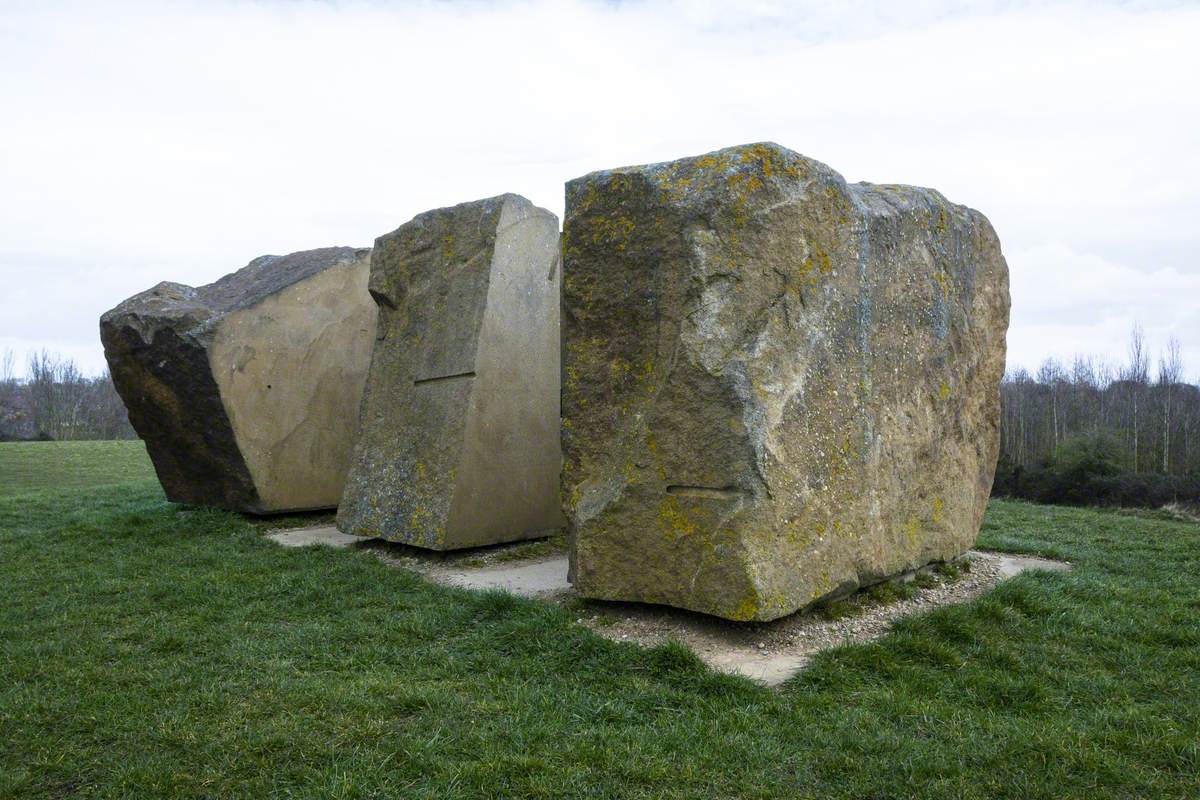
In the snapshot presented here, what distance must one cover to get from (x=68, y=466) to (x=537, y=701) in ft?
52.3

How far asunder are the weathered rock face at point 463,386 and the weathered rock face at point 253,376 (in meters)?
1.62

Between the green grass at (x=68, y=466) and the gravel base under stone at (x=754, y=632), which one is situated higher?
the green grass at (x=68, y=466)

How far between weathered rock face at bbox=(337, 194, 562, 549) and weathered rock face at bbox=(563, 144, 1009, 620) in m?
2.02

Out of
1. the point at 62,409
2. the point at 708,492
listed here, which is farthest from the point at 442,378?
the point at 62,409

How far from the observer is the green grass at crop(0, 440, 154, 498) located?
1488 centimetres

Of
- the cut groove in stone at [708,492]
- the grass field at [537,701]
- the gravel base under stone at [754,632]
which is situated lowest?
the grass field at [537,701]

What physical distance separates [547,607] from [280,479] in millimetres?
4641

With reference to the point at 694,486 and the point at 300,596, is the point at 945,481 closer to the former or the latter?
the point at 694,486

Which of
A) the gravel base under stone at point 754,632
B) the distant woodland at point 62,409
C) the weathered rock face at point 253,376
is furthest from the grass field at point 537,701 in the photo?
the distant woodland at point 62,409

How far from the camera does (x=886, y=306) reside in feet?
18.0

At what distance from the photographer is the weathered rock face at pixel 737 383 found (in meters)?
4.66

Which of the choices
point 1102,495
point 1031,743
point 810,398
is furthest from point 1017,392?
point 1031,743

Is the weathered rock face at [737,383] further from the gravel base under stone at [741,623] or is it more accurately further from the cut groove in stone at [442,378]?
the cut groove in stone at [442,378]

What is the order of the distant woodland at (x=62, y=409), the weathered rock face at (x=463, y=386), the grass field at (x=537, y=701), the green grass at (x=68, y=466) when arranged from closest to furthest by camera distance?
1. the grass field at (x=537, y=701)
2. the weathered rock face at (x=463, y=386)
3. the green grass at (x=68, y=466)
4. the distant woodland at (x=62, y=409)
